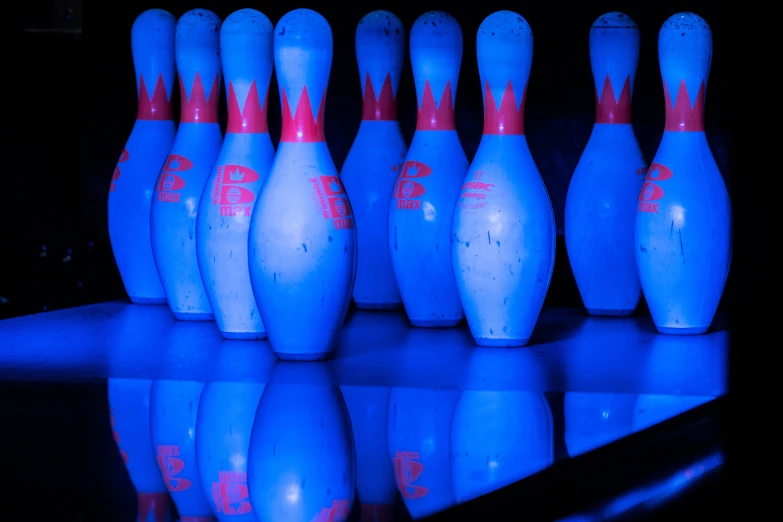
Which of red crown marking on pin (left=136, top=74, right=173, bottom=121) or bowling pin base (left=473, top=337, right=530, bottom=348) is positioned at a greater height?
red crown marking on pin (left=136, top=74, right=173, bottom=121)

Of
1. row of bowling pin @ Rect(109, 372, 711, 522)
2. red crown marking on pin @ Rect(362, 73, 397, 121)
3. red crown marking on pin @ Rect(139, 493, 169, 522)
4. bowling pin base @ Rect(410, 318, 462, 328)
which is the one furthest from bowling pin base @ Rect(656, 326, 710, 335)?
red crown marking on pin @ Rect(139, 493, 169, 522)

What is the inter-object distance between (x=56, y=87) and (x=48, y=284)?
717 millimetres

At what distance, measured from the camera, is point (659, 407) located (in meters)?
1.93

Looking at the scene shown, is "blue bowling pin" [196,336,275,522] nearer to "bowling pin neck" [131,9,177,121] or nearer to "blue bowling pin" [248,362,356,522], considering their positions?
"blue bowling pin" [248,362,356,522]

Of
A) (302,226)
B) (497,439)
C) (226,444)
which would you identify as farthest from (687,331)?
(226,444)

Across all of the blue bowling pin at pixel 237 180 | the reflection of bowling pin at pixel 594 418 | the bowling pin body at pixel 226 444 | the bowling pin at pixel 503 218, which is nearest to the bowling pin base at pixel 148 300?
the blue bowling pin at pixel 237 180

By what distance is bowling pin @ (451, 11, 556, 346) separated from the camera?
2662 millimetres

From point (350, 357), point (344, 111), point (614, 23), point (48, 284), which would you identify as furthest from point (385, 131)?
point (48, 284)

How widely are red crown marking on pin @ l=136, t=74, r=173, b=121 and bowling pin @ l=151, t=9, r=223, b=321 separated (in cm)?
23

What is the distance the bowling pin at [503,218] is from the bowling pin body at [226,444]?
70 cm

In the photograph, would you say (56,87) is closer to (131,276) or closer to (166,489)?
(131,276)

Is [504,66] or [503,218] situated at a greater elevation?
[504,66]

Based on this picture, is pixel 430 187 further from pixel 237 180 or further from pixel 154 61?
pixel 154 61

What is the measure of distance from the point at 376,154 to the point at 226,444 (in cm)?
158
